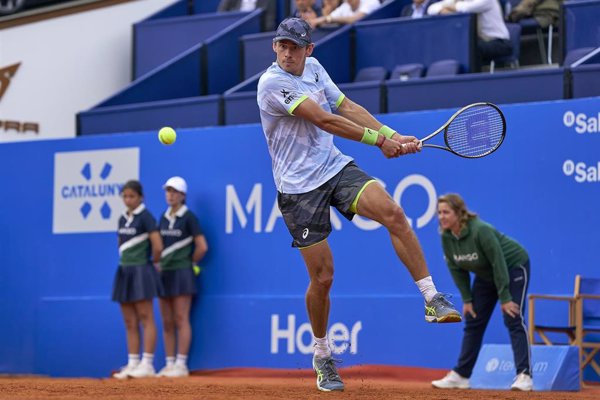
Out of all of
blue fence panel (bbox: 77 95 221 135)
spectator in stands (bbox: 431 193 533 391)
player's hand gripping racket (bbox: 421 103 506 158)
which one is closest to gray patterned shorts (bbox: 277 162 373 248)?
player's hand gripping racket (bbox: 421 103 506 158)

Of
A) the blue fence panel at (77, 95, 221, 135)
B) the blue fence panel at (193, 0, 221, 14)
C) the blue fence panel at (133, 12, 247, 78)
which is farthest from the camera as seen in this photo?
the blue fence panel at (193, 0, 221, 14)

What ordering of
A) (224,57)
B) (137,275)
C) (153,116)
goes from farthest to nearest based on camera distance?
(224,57), (153,116), (137,275)

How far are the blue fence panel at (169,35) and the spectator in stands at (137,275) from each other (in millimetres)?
3708

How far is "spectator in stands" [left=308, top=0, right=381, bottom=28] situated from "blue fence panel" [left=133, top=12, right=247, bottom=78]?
67.3 inches

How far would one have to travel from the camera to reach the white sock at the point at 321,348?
820 centimetres

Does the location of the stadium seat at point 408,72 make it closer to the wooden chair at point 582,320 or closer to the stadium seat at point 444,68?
the stadium seat at point 444,68

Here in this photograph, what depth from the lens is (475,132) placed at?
27.0ft

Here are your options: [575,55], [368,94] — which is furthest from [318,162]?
[575,55]

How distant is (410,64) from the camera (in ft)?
43.6

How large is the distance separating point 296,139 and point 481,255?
291 cm

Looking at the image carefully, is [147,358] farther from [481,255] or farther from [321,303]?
[321,303]

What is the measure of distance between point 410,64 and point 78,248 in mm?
4265

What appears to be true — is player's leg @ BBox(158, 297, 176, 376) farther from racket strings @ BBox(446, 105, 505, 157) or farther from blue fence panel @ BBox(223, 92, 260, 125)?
racket strings @ BBox(446, 105, 505, 157)

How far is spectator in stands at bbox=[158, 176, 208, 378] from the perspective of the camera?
1296 cm
